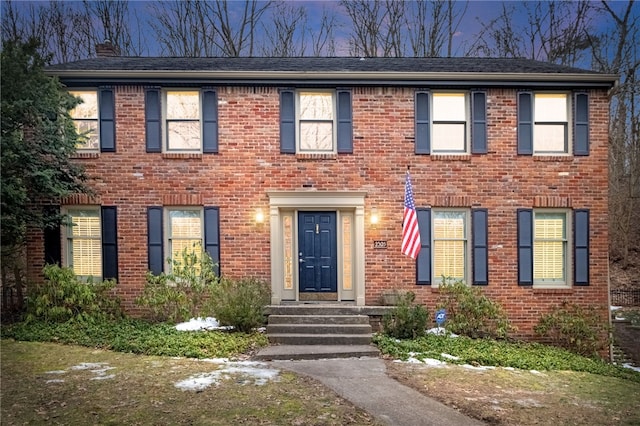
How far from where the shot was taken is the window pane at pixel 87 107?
9.48 meters

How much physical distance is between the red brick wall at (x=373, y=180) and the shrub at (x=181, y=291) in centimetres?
54

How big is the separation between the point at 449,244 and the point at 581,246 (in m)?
3.04

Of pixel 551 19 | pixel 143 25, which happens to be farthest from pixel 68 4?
pixel 551 19

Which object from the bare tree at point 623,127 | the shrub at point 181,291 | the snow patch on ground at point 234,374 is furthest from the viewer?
the bare tree at point 623,127

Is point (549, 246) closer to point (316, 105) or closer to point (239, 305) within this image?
point (316, 105)

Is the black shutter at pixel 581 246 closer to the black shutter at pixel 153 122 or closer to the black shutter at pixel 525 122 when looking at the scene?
the black shutter at pixel 525 122

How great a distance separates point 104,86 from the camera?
9.39m

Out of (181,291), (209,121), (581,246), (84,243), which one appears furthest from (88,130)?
(581,246)

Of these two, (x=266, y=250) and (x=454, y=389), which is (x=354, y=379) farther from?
(x=266, y=250)

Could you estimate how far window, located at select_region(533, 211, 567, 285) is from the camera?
958 cm

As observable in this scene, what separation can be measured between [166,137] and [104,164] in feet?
5.09

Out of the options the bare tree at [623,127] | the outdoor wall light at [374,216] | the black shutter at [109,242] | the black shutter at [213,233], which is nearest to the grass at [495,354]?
the outdoor wall light at [374,216]

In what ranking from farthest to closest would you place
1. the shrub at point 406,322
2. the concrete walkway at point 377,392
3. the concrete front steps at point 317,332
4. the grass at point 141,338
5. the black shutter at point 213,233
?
the black shutter at point 213,233
the shrub at point 406,322
the concrete front steps at point 317,332
the grass at point 141,338
the concrete walkway at point 377,392

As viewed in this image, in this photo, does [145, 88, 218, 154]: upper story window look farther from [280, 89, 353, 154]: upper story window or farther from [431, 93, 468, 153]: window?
[431, 93, 468, 153]: window
